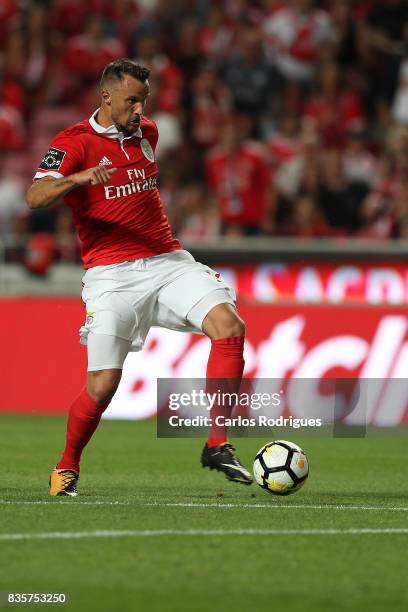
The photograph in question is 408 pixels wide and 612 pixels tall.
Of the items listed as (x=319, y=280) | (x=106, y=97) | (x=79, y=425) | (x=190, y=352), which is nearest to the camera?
(x=79, y=425)

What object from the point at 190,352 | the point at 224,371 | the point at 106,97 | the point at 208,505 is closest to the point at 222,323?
the point at 224,371

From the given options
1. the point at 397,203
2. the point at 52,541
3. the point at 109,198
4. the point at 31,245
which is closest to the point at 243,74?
the point at 397,203

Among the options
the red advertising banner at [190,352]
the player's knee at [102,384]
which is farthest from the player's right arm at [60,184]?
the red advertising banner at [190,352]

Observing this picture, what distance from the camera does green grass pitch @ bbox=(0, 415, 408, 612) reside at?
4.93m

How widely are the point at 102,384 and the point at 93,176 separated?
1164mm

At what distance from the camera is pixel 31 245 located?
15250 millimetres

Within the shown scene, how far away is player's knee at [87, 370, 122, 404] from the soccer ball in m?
0.88

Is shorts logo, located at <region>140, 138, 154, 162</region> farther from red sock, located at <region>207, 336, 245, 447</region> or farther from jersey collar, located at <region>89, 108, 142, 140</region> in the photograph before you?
red sock, located at <region>207, 336, 245, 447</region>

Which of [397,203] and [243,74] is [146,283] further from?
[243,74]

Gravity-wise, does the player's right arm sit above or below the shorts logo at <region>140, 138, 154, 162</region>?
below

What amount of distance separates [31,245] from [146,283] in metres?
7.73

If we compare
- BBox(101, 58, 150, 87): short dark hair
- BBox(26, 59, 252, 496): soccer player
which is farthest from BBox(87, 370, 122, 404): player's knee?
BBox(101, 58, 150, 87): short dark hair

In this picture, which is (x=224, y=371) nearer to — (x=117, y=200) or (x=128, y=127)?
(x=117, y=200)

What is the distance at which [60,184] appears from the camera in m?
7.13
